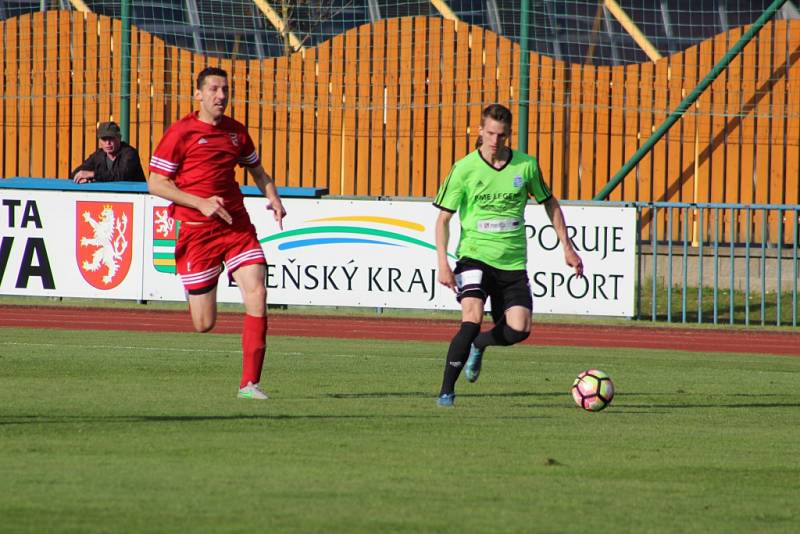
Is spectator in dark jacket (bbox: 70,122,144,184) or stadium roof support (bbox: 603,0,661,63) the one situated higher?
stadium roof support (bbox: 603,0,661,63)

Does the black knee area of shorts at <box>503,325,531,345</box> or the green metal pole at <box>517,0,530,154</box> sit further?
the green metal pole at <box>517,0,530,154</box>

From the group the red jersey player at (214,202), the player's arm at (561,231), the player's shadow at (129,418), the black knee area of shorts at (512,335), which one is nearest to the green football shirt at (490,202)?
the player's arm at (561,231)

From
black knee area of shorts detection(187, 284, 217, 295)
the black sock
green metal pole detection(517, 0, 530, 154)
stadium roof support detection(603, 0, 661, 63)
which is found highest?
stadium roof support detection(603, 0, 661, 63)

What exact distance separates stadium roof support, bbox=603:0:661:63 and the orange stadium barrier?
3.74ft

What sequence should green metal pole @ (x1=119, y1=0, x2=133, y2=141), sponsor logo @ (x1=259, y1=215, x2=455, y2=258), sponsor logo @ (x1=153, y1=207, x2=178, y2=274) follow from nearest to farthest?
sponsor logo @ (x1=259, y1=215, x2=455, y2=258), sponsor logo @ (x1=153, y1=207, x2=178, y2=274), green metal pole @ (x1=119, y1=0, x2=133, y2=141)

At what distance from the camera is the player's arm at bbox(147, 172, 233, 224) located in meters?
9.66

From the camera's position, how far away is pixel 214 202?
31.8ft

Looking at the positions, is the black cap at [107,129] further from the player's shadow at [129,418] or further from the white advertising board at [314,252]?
the player's shadow at [129,418]

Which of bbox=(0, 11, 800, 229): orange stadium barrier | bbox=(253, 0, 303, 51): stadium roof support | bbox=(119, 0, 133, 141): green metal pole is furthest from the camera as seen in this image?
bbox=(253, 0, 303, 51): stadium roof support

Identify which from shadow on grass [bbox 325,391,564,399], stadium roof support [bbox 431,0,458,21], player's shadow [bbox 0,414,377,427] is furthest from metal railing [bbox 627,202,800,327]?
player's shadow [bbox 0,414,377,427]

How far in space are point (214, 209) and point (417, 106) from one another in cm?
1356

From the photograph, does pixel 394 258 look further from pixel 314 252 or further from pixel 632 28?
pixel 632 28

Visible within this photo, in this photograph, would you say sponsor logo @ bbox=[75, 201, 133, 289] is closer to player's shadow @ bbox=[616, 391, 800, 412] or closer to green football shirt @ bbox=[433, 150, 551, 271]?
player's shadow @ bbox=[616, 391, 800, 412]

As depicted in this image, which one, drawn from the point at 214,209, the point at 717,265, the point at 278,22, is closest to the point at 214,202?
the point at 214,209
